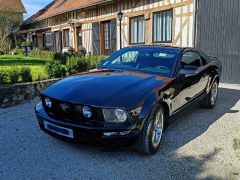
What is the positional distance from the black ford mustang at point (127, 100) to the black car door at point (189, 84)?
0.02m

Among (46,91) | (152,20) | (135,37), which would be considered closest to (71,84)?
(46,91)

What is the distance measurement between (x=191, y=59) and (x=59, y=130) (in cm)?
290

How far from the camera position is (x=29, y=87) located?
632 centimetres

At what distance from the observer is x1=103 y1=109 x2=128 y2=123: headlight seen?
3100mm

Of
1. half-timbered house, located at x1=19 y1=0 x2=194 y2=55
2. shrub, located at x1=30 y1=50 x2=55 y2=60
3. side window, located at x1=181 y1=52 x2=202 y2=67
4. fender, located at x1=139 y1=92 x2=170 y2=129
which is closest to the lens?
fender, located at x1=139 y1=92 x2=170 y2=129

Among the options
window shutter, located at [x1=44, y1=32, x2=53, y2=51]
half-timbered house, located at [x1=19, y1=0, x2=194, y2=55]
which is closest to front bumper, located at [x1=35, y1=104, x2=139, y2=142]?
half-timbered house, located at [x1=19, y1=0, x2=194, y2=55]

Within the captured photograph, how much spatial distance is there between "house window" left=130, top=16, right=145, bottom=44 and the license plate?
→ 9.28 meters

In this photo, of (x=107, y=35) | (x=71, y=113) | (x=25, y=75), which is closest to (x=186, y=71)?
(x=71, y=113)

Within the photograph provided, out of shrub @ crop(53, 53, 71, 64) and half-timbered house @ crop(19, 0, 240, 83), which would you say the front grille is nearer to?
half-timbered house @ crop(19, 0, 240, 83)

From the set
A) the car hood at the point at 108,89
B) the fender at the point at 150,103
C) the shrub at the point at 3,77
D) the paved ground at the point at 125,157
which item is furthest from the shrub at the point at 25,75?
the fender at the point at 150,103

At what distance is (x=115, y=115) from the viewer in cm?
312

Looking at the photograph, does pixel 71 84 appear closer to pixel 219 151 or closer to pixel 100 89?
pixel 100 89

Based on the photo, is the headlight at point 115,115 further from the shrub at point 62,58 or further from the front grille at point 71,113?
the shrub at point 62,58

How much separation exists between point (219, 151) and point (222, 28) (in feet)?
20.3
